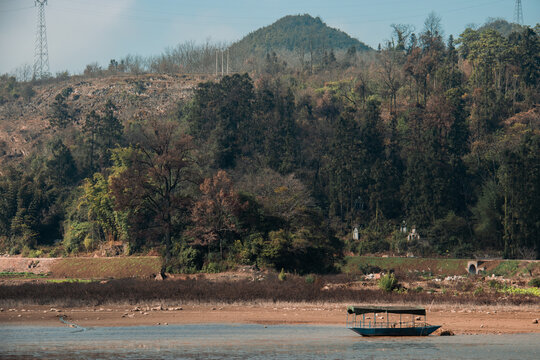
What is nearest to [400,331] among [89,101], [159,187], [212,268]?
[212,268]

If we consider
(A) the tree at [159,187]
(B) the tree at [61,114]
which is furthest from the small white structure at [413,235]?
(B) the tree at [61,114]

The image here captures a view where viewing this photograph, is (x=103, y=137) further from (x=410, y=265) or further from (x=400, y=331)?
(x=400, y=331)

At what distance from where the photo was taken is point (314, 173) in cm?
7656

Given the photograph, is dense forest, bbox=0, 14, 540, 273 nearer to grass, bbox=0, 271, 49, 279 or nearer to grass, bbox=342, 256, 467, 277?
grass, bbox=342, 256, 467, 277

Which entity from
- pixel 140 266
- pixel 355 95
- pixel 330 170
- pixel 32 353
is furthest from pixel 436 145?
pixel 32 353

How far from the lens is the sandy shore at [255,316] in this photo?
26258mm

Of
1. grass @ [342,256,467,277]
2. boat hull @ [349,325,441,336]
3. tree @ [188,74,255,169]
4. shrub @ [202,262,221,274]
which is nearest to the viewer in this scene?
boat hull @ [349,325,441,336]

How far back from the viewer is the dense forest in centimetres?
4944

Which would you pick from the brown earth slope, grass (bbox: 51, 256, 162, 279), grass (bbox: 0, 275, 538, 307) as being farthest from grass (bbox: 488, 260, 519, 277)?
the brown earth slope

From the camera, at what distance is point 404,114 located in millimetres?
85312

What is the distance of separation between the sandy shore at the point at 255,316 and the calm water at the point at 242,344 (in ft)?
5.76

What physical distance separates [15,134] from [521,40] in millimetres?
79008

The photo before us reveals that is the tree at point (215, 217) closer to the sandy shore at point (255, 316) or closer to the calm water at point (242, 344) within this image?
the sandy shore at point (255, 316)

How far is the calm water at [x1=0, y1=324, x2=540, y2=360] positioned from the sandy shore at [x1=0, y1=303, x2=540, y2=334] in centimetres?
176
